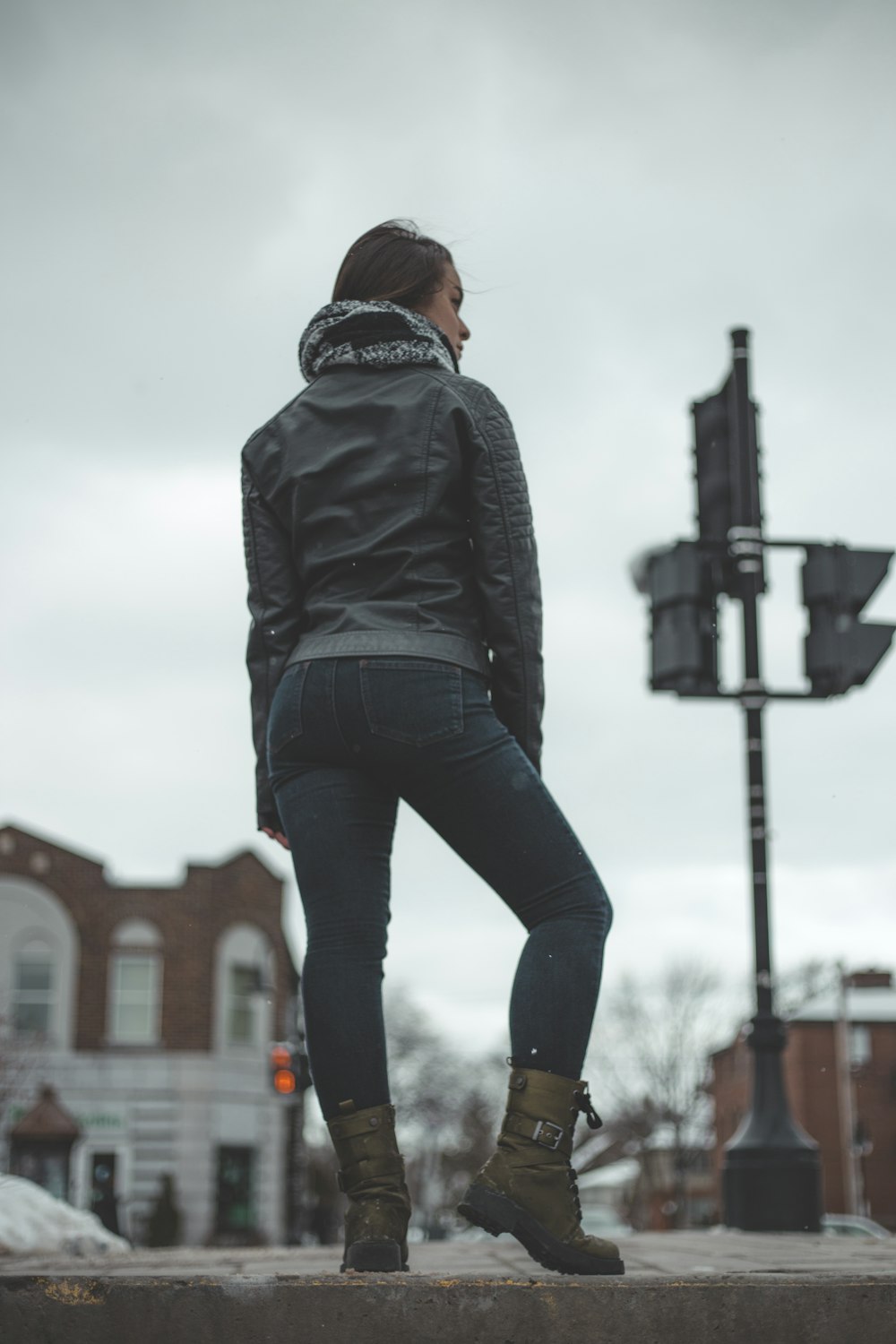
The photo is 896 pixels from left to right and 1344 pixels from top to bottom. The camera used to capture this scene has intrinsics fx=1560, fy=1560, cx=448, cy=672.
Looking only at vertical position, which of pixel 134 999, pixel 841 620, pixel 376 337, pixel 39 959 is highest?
pixel 841 620

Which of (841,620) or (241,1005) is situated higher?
(841,620)

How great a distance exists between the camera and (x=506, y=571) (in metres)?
2.92

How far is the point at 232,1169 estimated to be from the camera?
35906mm

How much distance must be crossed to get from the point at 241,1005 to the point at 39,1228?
32.6 metres

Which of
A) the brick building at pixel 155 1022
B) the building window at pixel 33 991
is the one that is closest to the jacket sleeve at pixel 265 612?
the brick building at pixel 155 1022

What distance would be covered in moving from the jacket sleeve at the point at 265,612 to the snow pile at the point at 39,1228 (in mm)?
3072

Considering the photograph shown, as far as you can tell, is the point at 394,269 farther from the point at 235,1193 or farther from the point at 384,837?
the point at 235,1193

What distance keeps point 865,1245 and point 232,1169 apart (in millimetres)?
33073

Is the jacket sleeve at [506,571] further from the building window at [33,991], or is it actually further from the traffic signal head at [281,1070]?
the building window at [33,991]

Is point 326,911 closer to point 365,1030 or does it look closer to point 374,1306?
point 365,1030

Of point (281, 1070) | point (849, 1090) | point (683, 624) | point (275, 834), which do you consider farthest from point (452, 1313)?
point (849, 1090)

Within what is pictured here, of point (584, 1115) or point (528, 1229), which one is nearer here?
point (528, 1229)

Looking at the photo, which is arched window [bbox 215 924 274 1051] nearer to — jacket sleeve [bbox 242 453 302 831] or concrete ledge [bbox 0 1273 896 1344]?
jacket sleeve [bbox 242 453 302 831]

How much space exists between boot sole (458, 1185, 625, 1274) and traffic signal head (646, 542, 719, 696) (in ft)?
19.1
